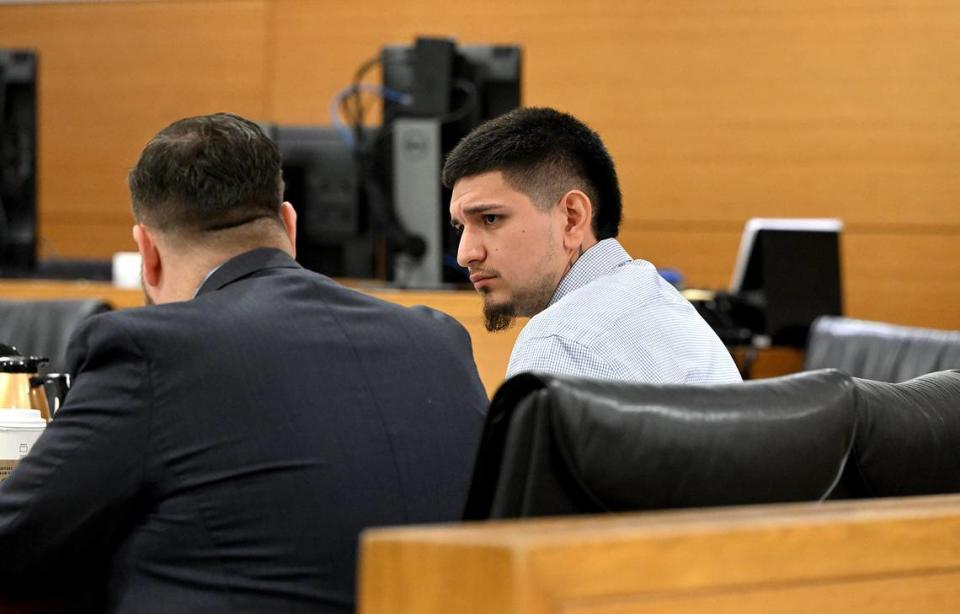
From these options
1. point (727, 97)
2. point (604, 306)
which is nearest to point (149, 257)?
point (604, 306)

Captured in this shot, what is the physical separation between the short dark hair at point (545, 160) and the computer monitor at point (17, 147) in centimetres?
270

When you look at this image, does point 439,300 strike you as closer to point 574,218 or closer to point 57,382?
point 574,218

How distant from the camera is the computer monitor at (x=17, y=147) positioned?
444 centimetres

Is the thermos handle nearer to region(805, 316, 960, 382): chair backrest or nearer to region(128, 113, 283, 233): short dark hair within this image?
region(128, 113, 283, 233): short dark hair

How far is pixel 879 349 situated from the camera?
4133mm

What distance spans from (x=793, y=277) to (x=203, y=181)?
3.35 m

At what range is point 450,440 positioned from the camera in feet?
4.77

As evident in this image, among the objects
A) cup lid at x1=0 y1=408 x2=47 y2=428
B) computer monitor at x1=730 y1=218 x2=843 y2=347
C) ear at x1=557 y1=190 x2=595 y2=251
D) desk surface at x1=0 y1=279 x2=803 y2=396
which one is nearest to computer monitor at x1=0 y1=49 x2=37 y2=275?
desk surface at x1=0 y1=279 x2=803 y2=396

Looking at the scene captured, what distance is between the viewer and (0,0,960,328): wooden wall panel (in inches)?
237

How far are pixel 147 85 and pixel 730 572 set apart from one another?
6328mm

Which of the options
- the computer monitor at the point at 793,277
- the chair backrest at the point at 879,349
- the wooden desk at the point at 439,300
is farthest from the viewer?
the computer monitor at the point at 793,277

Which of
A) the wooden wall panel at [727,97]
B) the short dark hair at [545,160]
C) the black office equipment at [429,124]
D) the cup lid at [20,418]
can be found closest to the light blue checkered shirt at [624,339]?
the short dark hair at [545,160]

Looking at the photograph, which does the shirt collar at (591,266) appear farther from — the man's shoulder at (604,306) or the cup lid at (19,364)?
the cup lid at (19,364)

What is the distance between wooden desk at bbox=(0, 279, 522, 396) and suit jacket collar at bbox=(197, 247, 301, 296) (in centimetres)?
139
